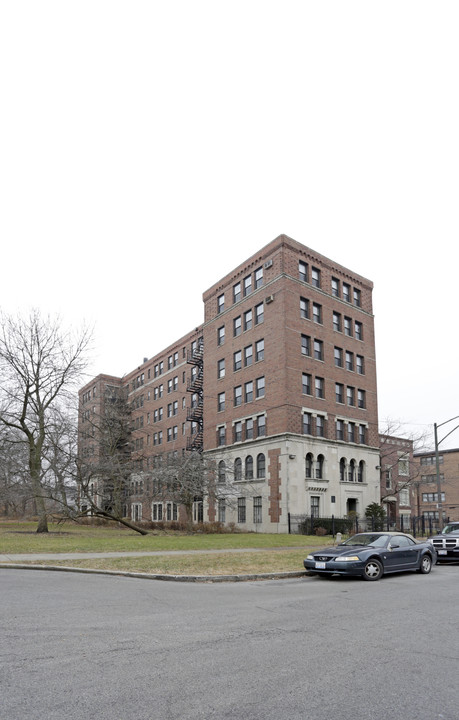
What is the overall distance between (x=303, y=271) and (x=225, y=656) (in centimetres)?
3732

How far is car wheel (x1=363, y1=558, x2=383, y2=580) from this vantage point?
15.0 metres

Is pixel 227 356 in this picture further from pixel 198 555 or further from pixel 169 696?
pixel 169 696

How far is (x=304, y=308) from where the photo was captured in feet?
136

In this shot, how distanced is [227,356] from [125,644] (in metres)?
38.9

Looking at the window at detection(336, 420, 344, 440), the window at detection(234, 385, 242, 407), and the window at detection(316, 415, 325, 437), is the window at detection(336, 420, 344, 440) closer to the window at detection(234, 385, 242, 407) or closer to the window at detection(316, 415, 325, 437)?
the window at detection(316, 415, 325, 437)

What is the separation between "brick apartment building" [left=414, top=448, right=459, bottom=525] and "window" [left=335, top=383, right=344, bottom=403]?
34.6 meters

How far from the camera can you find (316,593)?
40.9ft

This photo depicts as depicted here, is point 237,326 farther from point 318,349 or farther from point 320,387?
point 320,387

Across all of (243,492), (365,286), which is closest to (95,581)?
(243,492)

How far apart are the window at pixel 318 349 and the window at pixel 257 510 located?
10971mm

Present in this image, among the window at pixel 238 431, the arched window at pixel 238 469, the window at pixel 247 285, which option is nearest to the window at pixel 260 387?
the window at pixel 238 431

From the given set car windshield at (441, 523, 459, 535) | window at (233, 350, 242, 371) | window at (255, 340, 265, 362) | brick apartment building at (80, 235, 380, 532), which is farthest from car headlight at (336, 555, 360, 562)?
window at (233, 350, 242, 371)

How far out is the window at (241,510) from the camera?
135 ft

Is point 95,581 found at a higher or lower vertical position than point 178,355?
lower
